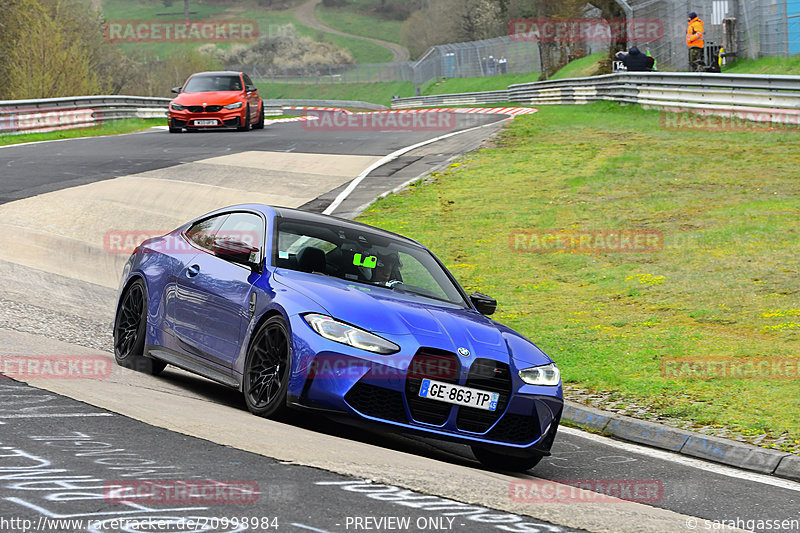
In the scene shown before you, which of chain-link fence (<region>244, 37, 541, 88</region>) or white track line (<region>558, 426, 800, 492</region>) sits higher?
chain-link fence (<region>244, 37, 541, 88</region>)

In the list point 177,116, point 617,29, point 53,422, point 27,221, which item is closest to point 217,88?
point 177,116

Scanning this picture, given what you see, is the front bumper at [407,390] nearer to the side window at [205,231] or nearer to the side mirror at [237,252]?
the side mirror at [237,252]

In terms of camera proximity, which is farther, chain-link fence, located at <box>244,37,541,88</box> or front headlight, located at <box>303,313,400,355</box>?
chain-link fence, located at <box>244,37,541,88</box>

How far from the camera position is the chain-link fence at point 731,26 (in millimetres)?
32938

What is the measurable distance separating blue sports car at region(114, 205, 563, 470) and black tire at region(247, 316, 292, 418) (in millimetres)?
11

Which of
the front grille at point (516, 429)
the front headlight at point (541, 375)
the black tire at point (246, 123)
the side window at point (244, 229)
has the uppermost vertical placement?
the black tire at point (246, 123)

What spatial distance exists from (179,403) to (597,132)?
23532 mm

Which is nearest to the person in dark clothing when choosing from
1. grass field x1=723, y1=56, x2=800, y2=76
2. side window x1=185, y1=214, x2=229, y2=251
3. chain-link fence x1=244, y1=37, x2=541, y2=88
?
grass field x1=723, y1=56, x2=800, y2=76

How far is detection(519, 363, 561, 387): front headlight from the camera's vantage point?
7.24m

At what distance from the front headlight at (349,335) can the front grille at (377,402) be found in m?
0.24

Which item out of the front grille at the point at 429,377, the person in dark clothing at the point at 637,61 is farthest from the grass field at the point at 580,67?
the front grille at the point at 429,377

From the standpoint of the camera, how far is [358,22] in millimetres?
172625

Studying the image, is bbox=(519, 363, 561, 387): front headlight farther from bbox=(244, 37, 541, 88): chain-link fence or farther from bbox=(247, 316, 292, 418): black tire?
bbox=(244, 37, 541, 88): chain-link fence

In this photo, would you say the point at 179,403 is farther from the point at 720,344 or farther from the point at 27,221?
the point at 27,221
